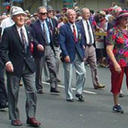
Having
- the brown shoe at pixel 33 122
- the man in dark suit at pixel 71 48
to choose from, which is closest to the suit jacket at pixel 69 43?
the man in dark suit at pixel 71 48

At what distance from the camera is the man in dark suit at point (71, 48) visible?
10.4 metres

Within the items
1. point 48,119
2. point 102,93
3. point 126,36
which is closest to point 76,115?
Result: point 48,119

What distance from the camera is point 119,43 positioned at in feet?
29.6

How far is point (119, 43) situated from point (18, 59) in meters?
2.03

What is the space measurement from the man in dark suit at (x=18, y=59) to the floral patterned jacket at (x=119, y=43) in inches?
66.3

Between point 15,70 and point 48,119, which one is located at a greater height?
point 15,70

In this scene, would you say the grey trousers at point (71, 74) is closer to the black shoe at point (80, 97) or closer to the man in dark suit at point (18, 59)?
the black shoe at point (80, 97)

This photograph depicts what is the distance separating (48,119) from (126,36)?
2084 mm

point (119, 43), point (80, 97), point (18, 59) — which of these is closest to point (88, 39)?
point (80, 97)

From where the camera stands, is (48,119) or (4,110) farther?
(4,110)

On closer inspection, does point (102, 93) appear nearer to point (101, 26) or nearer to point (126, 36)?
point (126, 36)

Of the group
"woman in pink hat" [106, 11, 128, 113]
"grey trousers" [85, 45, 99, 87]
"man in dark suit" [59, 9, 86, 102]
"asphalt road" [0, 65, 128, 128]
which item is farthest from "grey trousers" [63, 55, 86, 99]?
"woman in pink hat" [106, 11, 128, 113]

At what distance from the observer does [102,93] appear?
37.8 feet

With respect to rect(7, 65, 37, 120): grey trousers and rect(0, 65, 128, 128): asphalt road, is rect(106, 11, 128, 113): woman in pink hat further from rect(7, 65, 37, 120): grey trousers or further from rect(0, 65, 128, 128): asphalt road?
rect(7, 65, 37, 120): grey trousers
